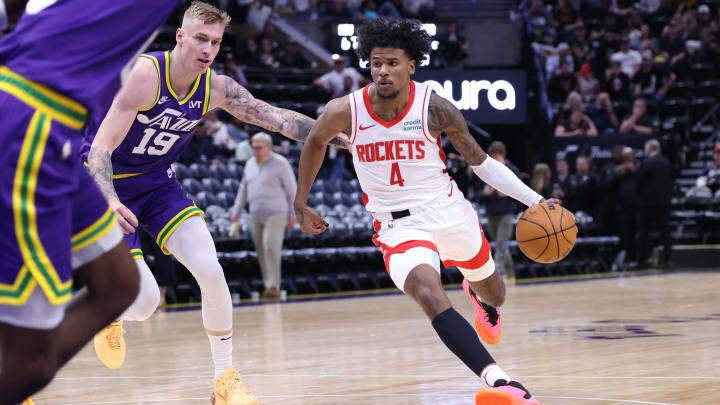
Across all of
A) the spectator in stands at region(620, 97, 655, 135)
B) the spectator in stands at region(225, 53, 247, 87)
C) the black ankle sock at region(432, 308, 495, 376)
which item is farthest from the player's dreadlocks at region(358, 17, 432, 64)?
the spectator in stands at region(620, 97, 655, 135)

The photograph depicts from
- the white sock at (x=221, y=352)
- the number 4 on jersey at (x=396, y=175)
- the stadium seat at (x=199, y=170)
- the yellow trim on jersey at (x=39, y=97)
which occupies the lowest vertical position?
the stadium seat at (x=199, y=170)

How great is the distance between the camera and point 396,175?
4883 mm

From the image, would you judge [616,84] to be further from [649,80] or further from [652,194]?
[652,194]

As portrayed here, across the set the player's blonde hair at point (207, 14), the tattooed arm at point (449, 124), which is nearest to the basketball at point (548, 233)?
the tattooed arm at point (449, 124)

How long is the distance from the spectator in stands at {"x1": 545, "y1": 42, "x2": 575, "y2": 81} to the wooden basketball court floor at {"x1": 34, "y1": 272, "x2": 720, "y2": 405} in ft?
28.9

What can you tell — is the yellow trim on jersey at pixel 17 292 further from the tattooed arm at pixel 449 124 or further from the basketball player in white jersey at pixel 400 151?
the tattooed arm at pixel 449 124

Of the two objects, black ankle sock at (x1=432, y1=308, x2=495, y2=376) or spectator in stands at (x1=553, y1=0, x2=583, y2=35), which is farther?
spectator in stands at (x1=553, y1=0, x2=583, y2=35)

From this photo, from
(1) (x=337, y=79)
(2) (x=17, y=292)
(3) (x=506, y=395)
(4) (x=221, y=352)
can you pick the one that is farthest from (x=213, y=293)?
(1) (x=337, y=79)

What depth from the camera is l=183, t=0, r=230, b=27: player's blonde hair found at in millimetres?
4863

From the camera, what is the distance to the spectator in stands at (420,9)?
18938 mm

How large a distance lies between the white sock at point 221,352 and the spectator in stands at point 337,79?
11146 millimetres

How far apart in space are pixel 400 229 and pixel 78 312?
2056 mm

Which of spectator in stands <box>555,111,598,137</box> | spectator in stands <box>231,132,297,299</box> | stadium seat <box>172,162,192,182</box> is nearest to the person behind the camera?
spectator in stands <box>231,132,297,299</box>

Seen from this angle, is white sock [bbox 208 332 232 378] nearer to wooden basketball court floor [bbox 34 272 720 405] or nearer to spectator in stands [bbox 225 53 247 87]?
wooden basketball court floor [bbox 34 272 720 405]
